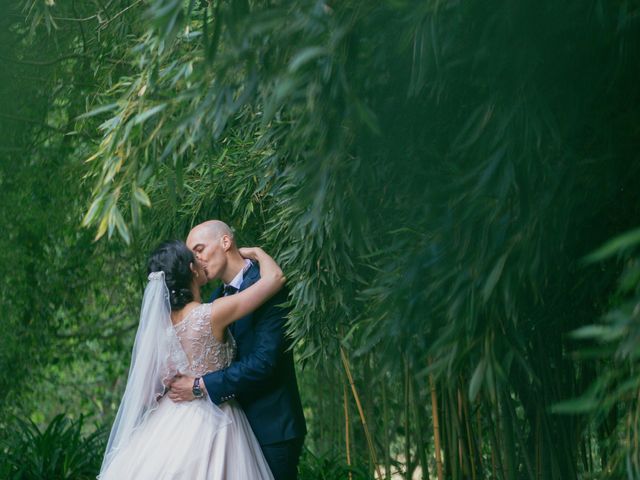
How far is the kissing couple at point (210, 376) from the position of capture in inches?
135

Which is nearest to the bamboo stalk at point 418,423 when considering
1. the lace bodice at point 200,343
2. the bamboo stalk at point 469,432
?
the bamboo stalk at point 469,432

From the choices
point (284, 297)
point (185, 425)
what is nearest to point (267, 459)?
point (185, 425)

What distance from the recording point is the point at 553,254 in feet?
8.56

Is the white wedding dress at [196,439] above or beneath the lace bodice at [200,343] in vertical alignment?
beneath

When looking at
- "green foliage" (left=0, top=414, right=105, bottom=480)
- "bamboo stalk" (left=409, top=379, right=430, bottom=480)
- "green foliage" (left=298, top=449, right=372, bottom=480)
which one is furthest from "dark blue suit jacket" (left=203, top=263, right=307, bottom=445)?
"green foliage" (left=0, top=414, right=105, bottom=480)

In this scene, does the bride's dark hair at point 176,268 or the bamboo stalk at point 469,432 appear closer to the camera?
the bride's dark hair at point 176,268

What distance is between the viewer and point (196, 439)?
11.3 feet

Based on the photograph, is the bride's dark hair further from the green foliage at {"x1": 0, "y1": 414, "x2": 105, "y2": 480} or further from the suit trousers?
the green foliage at {"x1": 0, "y1": 414, "x2": 105, "y2": 480}

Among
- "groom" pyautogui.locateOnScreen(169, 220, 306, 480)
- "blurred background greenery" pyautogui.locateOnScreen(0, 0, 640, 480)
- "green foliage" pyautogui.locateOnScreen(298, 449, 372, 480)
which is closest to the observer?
"blurred background greenery" pyautogui.locateOnScreen(0, 0, 640, 480)

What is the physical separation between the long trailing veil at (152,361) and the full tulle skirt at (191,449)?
3 cm

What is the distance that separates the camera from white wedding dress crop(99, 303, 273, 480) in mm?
3418

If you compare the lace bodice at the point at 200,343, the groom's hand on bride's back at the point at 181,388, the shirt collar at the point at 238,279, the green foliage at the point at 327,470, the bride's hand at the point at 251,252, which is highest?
the bride's hand at the point at 251,252

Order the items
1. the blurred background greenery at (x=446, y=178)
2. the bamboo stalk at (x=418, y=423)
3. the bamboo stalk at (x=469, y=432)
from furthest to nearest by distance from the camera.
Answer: the bamboo stalk at (x=418, y=423) → the bamboo stalk at (x=469, y=432) → the blurred background greenery at (x=446, y=178)

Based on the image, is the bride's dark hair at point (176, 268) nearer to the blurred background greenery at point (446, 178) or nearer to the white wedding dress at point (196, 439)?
the white wedding dress at point (196, 439)
